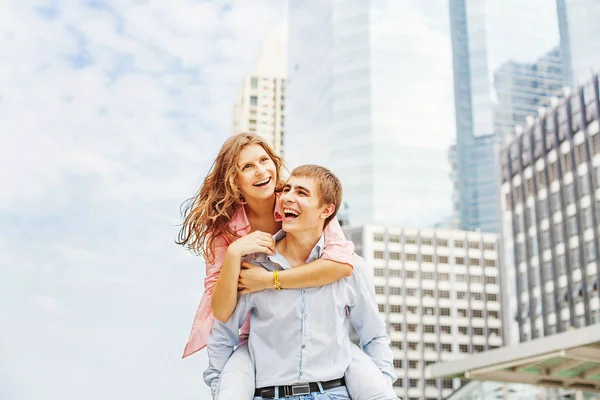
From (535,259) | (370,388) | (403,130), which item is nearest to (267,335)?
(370,388)

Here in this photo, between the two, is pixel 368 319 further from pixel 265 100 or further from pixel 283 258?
pixel 265 100

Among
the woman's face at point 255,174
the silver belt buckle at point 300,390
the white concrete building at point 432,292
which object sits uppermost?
the white concrete building at point 432,292

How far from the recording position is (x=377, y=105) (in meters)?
68.9

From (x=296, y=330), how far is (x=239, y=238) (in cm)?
35

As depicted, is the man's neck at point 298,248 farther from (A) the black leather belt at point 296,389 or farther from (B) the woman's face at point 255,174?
(A) the black leather belt at point 296,389

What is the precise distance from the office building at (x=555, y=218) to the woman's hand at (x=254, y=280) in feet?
141

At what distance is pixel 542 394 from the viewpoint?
36.0 ft

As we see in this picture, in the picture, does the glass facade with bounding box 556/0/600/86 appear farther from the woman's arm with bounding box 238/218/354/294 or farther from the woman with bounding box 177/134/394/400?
the woman's arm with bounding box 238/218/354/294

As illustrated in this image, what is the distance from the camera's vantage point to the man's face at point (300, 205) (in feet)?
7.52

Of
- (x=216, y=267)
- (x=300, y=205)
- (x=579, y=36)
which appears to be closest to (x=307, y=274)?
(x=300, y=205)

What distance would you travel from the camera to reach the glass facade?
63.0 m

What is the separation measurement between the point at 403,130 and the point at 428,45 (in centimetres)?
1036

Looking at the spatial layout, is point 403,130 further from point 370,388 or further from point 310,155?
point 370,388

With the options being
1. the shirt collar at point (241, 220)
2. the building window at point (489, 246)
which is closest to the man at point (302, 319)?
the shirt collar at point (241, 220)
